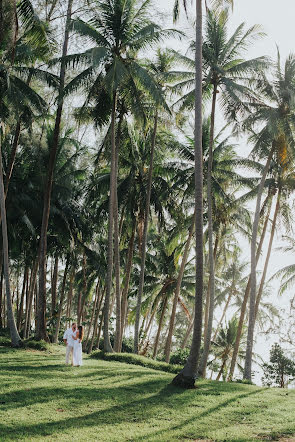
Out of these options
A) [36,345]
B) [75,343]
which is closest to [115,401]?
[75,343]

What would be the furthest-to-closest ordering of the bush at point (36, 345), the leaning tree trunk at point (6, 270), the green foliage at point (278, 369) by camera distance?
the green foliage at point (278, 369) → the bush at point (36, 345) → the leaning tree trunk at point (6, 270)

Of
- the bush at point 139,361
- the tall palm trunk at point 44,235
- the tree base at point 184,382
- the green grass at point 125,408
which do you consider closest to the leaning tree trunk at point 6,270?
the tall palm trunk at point 44,235

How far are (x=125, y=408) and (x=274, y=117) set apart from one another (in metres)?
13.7

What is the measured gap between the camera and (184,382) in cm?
1227

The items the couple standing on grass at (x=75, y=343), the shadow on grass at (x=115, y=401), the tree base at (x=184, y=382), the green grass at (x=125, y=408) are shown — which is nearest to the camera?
the shadow on grass at (x=115, y=401)

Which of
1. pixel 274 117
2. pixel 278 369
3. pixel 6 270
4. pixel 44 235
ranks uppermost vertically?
pixel 274 117

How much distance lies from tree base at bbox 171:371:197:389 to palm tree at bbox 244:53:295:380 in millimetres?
8003

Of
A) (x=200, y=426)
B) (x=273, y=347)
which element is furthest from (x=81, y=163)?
(x=200, y=426)

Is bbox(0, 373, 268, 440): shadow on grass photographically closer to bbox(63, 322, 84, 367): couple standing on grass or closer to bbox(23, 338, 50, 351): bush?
bbox(63, 322, 84, 367): couple standing on grass

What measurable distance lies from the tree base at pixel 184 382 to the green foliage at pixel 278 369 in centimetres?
1679

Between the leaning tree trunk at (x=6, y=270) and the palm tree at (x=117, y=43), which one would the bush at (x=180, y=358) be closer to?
the palm tree at (x=117, y=43)

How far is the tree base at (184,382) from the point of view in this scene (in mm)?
12234

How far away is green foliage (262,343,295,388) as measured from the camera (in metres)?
27.3

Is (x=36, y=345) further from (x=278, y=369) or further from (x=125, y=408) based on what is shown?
(x=278, y=369)
